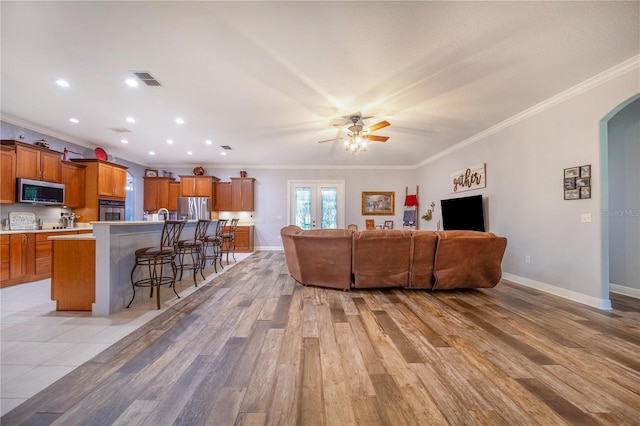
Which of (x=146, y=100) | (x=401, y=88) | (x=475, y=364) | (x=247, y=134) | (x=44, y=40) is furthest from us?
(x=247, y=134)

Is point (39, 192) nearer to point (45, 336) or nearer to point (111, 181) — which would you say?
point (111, 181)

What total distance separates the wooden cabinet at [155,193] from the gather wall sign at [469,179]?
820cm

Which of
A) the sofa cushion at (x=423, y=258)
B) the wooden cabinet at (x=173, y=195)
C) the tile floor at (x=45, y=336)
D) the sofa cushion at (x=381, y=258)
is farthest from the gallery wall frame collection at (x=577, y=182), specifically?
the wooden cabinet at (x=173, y=195)

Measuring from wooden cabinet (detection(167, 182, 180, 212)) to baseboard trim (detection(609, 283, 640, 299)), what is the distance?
9.80 m

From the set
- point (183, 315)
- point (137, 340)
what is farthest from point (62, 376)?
point (183, 315)

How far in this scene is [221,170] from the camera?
8008 millimetres

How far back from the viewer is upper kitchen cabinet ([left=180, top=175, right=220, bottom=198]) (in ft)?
24.5

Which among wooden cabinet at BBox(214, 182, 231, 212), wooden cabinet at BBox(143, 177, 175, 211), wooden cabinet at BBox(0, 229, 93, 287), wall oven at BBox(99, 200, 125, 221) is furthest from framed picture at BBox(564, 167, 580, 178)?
wooden cabinet at BBox(143, 177, 175, 211)

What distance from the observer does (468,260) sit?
362cm

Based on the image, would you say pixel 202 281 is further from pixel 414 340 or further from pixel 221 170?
pixel 221 170

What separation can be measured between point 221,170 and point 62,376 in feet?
22.8

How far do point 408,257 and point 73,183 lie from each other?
691cm

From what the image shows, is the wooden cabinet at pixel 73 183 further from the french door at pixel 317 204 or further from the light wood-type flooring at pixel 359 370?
Result: the french door at pixel 317 204

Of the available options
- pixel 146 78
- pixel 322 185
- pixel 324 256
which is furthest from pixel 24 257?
pixel 322 185
